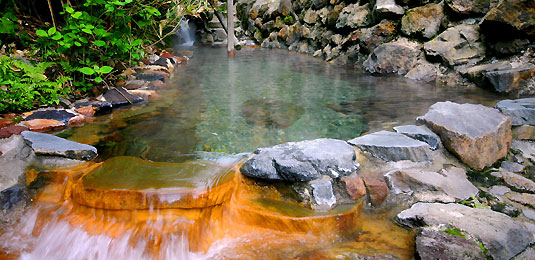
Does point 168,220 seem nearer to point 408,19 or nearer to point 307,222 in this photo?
point 307,222

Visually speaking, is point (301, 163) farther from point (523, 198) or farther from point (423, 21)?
point (423, 21)

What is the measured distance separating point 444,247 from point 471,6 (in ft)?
19.5

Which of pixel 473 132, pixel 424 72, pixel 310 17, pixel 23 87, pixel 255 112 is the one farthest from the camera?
pixel 310 17

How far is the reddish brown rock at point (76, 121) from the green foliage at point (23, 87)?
266 mm

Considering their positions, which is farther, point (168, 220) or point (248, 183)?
point (248, 183)

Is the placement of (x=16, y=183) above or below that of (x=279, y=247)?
above

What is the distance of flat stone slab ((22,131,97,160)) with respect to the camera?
108 inches

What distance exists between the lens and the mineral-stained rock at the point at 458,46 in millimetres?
6068

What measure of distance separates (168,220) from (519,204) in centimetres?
243

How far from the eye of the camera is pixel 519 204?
8.07 ft

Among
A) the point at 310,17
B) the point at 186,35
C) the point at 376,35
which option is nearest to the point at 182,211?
the point at 376,35

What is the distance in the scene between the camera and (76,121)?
3848 mm

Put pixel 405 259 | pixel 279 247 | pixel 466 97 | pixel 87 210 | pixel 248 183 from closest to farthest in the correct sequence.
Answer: pixel 405 259 < pixel 279 247 < pixel 87 210 < pixel 248 183 < pixel 466 97

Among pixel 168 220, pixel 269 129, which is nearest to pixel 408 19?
pixel 269 129
